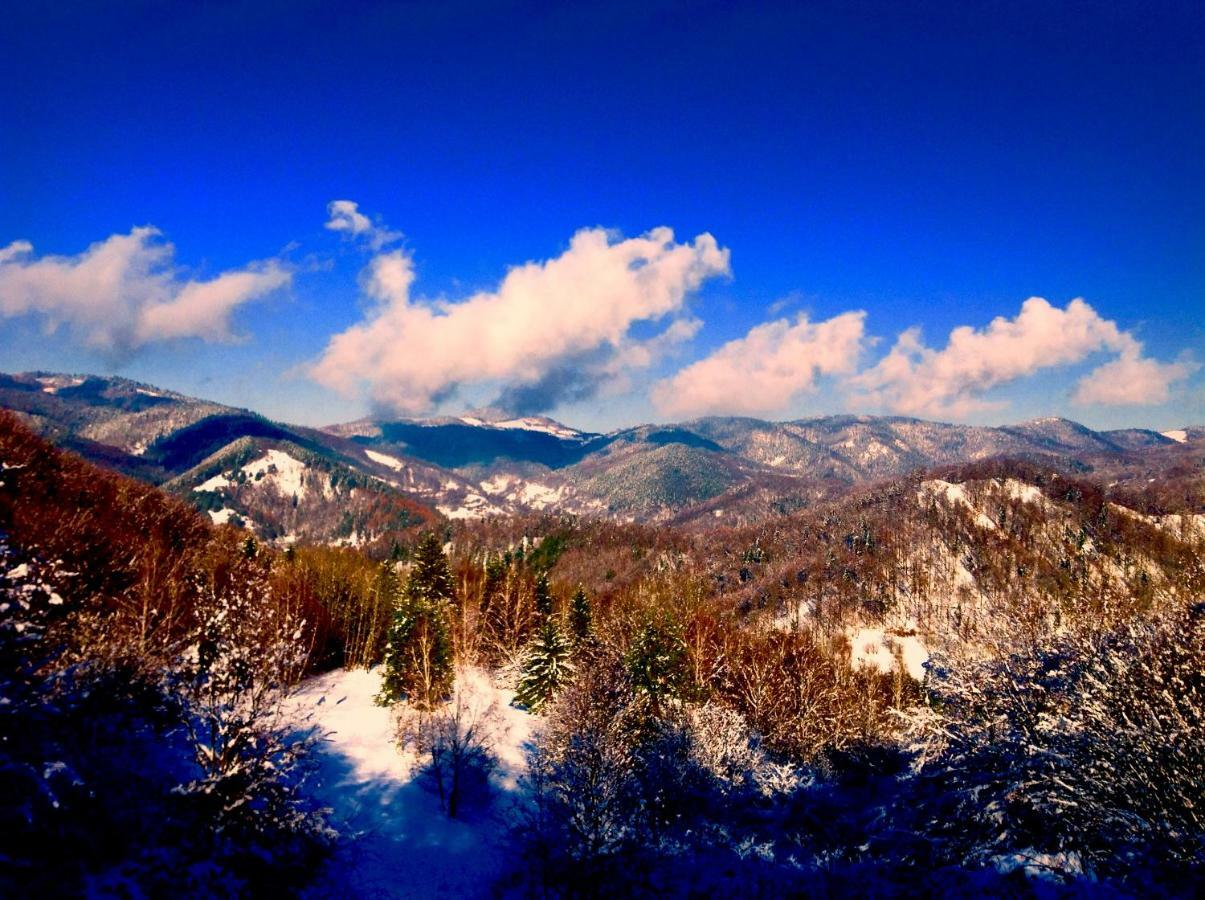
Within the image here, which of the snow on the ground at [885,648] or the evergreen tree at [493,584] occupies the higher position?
Answer: the evergreen tree at [493,584]

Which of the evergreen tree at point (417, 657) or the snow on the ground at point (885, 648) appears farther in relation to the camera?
the snow on the ground at point (885, 648)

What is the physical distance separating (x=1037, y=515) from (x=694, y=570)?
126909 millimetres

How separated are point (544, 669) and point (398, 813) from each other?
15533 millimetres

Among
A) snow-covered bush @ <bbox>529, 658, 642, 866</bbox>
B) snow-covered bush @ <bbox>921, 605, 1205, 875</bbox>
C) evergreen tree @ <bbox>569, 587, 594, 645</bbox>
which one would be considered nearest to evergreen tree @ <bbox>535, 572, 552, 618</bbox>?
evergreen tree @ <bbox>569, 587, 594, 645</bbox>

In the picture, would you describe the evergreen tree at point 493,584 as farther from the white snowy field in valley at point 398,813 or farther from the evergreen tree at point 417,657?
the white snowy field in valley at point 398,813

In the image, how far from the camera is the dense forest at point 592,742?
14297 millimetres

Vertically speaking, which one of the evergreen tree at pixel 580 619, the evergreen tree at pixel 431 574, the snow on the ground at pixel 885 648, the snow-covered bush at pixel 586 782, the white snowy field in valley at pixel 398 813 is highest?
the evergreen tree at pixel 431 574

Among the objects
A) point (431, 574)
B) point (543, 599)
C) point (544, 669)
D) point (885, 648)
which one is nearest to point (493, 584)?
point (431, 574)

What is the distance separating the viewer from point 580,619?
51.1 metres

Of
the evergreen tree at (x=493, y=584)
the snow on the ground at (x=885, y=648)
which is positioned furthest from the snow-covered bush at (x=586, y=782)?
the snow on the ground at (x=885, y=648)

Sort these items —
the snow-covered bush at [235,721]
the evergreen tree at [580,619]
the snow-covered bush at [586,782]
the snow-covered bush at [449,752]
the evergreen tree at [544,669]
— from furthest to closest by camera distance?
the evergreen tree at [580,619] < the evergreen tree at [544,669] < the snow-covered bush at [449,752] < the snow-covered bush at [586,782] < the snow-covered bush at [235,721]

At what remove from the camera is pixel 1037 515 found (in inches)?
7677

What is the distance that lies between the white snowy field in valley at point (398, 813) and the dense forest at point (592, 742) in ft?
1.84

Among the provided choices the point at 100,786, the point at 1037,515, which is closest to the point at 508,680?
the point at 100,786
